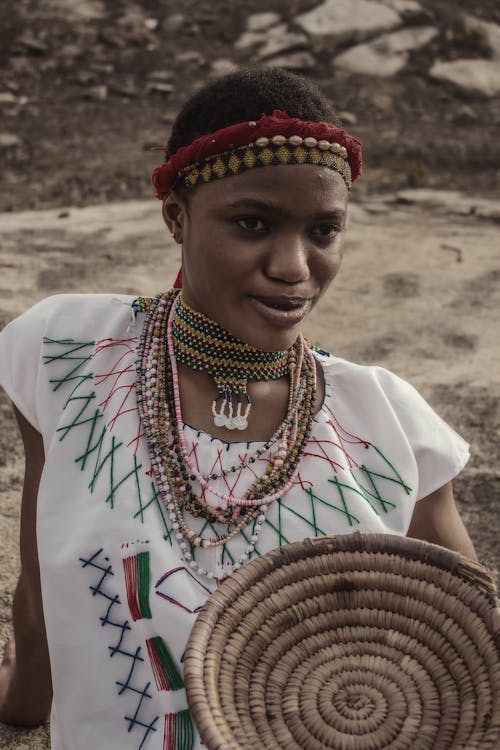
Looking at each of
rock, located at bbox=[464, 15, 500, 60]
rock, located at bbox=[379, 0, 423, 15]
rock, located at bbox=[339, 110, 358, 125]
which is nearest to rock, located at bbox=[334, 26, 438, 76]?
rock, located at bbox=[379, 0, 423, 15]

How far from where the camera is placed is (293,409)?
181cm

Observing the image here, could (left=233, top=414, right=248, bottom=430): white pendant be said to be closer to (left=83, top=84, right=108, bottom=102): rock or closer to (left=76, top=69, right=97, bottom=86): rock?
(left=83, top=84, right=108, bottom=102): rock

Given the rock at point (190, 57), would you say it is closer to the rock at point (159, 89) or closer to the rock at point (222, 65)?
the rock at point (222, 65)

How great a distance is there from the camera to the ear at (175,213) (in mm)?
1773

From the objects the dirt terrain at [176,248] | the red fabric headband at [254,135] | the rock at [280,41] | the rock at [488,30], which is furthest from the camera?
the rock at [488,30]

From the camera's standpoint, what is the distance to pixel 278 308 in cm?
167

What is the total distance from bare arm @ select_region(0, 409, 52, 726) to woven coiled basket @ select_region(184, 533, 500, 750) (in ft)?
2.11

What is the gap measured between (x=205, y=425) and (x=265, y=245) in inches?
15.7

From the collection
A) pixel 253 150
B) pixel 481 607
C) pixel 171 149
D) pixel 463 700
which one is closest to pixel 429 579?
pixel 481 607

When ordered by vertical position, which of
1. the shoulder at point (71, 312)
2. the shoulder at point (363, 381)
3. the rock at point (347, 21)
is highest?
the shoulder at point (71, 312)

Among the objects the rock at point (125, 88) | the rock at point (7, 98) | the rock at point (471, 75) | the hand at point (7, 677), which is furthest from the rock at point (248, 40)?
the hand at point (7, 677)

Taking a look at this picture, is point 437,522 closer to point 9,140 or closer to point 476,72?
point 9,140

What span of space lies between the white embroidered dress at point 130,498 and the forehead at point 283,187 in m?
0.42

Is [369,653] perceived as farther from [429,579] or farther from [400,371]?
[400,371]
